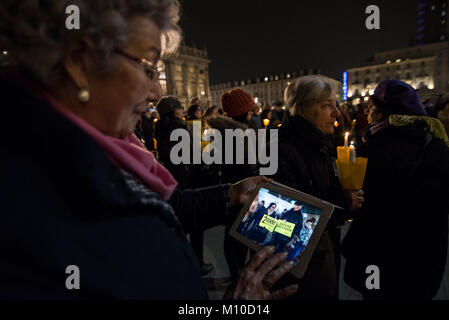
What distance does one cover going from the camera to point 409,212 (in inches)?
77.7

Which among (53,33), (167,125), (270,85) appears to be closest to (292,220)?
(53,33)

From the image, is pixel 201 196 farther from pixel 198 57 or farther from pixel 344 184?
pixel 198 57

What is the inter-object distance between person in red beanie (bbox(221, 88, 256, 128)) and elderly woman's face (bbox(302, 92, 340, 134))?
132 cm

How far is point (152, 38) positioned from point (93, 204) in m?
0.61

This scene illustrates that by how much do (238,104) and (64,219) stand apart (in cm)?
299

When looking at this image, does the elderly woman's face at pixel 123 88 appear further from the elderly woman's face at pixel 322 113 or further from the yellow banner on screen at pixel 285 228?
the elderly woman's face at pixel 322 113

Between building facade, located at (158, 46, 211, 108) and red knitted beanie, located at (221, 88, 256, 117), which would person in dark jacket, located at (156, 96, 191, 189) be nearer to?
red knitted beanie, located at (221, 88, 256, 117)

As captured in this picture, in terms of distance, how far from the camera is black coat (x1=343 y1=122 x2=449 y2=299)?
1961mm

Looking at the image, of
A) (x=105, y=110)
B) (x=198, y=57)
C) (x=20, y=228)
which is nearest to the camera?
(x=20, y=228)

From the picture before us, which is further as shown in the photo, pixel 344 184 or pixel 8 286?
pixel 344 184

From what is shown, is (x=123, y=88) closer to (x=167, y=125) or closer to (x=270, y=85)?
(x=167, y=125)

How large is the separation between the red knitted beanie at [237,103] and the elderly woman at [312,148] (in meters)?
1.11

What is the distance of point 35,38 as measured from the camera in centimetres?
64

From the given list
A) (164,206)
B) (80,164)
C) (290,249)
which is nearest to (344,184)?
(290,249)
